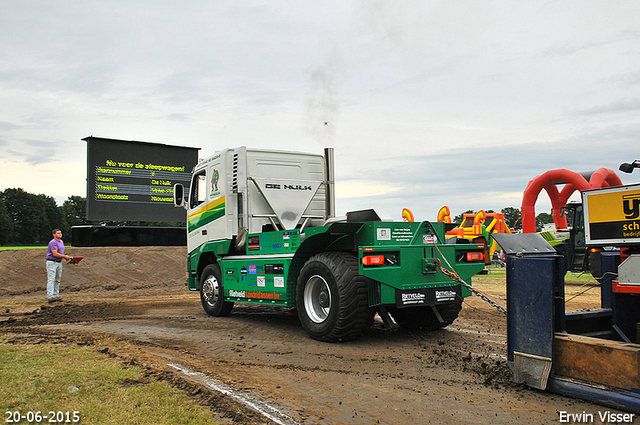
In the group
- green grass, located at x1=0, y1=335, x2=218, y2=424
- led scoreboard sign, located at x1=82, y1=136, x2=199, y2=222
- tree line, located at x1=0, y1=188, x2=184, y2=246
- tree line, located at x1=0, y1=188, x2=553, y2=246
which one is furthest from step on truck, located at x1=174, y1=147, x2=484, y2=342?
tree line, located at x1=0, y1=188, x2=184, y2=246

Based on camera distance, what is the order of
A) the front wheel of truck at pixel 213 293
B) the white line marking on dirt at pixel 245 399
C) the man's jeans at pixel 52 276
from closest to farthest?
the white line marking on dirt at pixel 245 399
the front wheel of truck at pixel 213 293
the man's jeans at pixel 52 276

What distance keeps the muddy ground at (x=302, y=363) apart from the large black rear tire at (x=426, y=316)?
20 centimetres

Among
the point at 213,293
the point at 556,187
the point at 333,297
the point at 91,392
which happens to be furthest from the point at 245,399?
the point at 556,187

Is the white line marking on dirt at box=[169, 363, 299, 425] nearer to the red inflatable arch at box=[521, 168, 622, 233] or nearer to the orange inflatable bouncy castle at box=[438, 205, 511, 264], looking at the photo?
the red inflatable arch at box=[521, 168, 622, 233]

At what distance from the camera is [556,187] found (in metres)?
20.2

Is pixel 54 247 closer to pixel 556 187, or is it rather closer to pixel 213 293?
pixel 213 293

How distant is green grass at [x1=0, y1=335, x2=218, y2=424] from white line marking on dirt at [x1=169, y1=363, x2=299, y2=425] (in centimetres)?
38

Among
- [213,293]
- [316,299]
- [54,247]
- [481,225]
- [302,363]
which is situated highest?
[481,225]

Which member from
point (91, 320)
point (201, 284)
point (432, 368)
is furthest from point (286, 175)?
point (432, 368)

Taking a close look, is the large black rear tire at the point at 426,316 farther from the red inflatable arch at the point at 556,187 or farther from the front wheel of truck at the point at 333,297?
the red inflatable arch at the point at 556,187

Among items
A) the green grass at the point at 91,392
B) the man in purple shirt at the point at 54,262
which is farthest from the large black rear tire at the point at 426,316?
the man in purple shirt at the point at 54,262

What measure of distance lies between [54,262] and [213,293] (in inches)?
220

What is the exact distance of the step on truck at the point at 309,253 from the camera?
6.99m

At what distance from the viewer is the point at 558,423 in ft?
13.2
